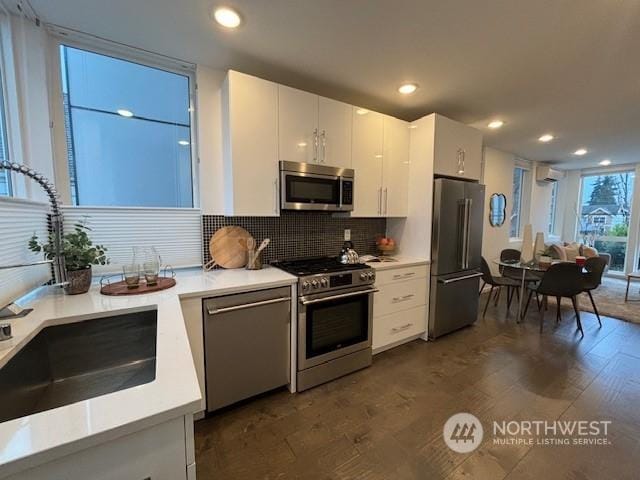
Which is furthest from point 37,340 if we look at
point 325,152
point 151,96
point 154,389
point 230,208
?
point 325,152

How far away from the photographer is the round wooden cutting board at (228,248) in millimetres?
2266

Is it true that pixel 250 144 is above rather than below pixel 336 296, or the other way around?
above

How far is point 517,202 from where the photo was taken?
550cm

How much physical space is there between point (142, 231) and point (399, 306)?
7.65 feet

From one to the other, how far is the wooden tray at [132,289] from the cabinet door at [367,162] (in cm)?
166

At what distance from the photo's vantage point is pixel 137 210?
205cm

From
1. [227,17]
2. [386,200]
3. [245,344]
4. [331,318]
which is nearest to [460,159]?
[386,200]

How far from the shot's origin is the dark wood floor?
4.89 feet

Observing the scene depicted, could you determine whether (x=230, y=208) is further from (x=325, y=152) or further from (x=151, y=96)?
(x=151, y=96)

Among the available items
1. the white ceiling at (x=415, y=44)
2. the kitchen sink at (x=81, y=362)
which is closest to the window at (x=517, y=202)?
the white ceiling at (x=415, y=44)

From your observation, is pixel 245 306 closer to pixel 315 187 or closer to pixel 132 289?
pixel 132 289

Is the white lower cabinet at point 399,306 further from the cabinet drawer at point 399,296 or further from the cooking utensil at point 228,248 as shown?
the cooking utensil at point 228,248

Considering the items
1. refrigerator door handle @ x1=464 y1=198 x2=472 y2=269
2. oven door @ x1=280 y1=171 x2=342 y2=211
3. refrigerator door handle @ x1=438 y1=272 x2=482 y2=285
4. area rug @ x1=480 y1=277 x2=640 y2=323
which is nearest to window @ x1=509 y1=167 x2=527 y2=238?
area rug @ x1=480 y1=277 x2=640 y2=323

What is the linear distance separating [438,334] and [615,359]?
5.18 ft
